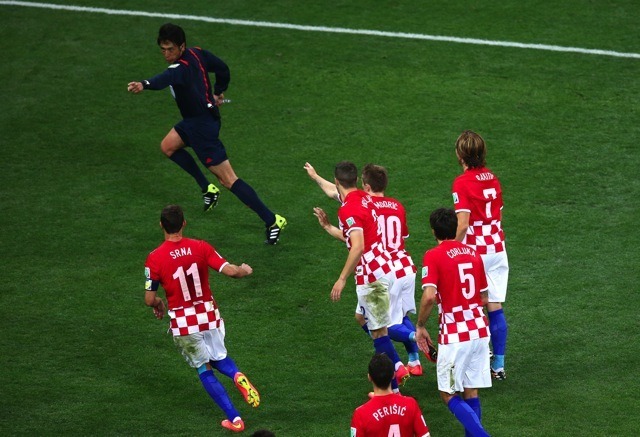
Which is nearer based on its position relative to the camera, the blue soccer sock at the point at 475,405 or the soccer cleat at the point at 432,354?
the blue soccer sock at the point at 475,405

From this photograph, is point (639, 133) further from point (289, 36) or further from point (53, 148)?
point (53, 148)

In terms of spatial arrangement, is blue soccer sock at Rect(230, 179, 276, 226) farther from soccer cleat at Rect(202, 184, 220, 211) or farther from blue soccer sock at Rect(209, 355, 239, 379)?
blue soccer sock at Rect(209, 355, 239, 379)

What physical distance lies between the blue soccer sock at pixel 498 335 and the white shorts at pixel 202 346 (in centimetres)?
249

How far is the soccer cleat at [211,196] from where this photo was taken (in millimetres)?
13242

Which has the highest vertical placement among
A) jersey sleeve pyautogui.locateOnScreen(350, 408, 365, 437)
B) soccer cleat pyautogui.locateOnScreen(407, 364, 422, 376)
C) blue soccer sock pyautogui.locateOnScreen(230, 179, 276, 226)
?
blue soccer sock pyautogui.locateOnScreen(230, 179, 276, 226)

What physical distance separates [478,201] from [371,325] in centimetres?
148

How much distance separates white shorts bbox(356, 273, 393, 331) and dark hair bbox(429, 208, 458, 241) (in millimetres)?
1056

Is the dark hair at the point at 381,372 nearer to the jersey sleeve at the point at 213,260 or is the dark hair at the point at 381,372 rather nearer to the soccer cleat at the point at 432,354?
the soccer cleat at the point at 432,354

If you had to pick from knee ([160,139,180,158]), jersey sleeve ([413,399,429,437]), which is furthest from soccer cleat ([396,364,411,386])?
knee ([160,139,180,158])

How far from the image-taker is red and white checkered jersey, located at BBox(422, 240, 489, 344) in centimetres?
870

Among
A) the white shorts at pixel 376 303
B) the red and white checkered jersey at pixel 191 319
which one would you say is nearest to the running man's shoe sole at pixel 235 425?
the red and white checkered jersey at pixel 191 319

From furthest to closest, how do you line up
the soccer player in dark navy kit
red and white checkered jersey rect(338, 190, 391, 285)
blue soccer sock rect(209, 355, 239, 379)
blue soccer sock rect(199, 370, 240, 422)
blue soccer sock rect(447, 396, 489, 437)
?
1. the soccer player in dark navy kit
2. red and white checkered jersey rect(338, 190, 391, 285)
3. blue soccer sock rect(209, 355, 239, 379)
4. blue soccer sock rect(199, 370, 240, 422)
5. blue soccer sock rect(447, 396, 489, 437)

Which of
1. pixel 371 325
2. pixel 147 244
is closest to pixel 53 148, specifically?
pixel 147 244

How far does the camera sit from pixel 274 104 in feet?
50.8
